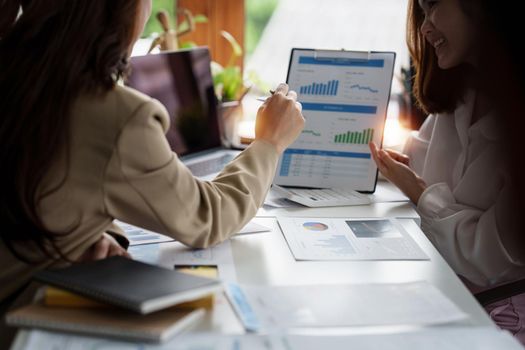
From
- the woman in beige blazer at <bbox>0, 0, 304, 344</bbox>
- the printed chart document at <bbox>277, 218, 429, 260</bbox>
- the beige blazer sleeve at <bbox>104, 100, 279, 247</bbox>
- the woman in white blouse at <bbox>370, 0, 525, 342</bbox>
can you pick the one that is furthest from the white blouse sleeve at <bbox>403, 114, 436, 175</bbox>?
the woman in beige blazer at <bbox>0, 0, 304, 344</bbox>

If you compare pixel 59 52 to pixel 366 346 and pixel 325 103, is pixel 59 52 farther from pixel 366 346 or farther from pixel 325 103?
pixel 325 103

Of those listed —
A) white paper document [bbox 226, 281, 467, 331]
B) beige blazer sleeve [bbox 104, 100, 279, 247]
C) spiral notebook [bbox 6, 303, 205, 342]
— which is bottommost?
white paper document [bbox 226, 281, 467, 331]

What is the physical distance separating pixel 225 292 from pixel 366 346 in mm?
256

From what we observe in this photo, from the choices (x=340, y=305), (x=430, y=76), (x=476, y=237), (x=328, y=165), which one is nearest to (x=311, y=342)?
(x=340, y=305)

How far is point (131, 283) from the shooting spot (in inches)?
39.9

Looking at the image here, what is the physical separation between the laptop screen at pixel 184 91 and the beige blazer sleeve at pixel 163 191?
0.75 metres

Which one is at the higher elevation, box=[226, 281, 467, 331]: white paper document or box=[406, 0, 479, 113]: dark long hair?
box=[406, 0, 479, 113]: dark long hair

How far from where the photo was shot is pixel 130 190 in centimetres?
112

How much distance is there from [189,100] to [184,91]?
32mm

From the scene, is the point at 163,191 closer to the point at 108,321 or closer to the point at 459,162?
the point at 108,321

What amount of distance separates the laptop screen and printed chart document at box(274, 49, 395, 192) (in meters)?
0.40

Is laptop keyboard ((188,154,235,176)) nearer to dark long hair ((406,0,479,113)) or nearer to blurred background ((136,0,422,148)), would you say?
dark long hair ((406,0,479,113))

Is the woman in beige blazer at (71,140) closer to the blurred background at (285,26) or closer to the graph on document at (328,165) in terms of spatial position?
the graph on document at (328,165)

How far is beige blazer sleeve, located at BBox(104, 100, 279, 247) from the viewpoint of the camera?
43.3 inches
